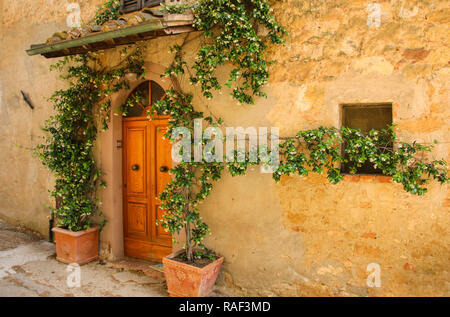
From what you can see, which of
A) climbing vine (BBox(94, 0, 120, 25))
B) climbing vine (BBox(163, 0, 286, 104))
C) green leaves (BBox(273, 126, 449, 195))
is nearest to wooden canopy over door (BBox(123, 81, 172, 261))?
climbing vine (BBox(94, 0, 120, 25))

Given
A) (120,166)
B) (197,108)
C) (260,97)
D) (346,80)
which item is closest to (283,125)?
(260,97)

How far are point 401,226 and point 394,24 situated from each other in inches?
74.6

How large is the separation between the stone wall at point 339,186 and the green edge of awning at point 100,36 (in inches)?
30.7

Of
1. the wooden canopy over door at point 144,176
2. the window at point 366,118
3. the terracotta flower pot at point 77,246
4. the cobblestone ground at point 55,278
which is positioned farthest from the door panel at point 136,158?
the window at point 366,118

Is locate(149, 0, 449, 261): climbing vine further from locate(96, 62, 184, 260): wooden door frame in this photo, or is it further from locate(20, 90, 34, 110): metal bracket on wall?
locate(20, 90, 34, 110): metal bracket on wall

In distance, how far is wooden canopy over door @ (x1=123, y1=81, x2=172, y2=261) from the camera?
4.79 meters

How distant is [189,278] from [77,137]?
9.62 feet

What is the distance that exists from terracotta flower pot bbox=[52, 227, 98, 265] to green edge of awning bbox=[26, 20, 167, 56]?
248 centimetres

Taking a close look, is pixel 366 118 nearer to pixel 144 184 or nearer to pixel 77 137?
pixel 144 184

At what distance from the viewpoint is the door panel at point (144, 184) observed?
4789mm

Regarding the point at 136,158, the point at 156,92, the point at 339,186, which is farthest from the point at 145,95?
the point at 339,186
